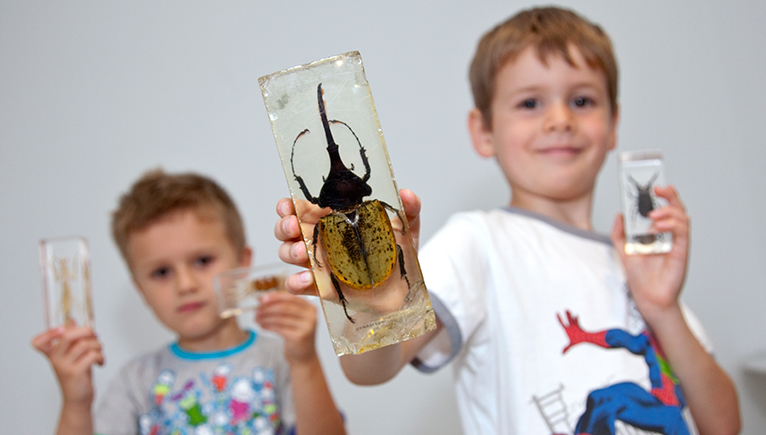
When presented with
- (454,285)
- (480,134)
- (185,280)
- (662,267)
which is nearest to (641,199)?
(662,267)

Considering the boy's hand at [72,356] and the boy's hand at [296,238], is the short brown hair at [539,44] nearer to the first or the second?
the boy's hand at [296,238]

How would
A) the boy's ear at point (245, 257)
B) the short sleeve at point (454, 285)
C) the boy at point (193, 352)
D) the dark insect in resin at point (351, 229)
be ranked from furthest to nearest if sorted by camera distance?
the boy's ear at point (245, 257), the boy at point (193, 352), the short sleeve at point (454, 285), the dark insect in resin at point (351, 229)

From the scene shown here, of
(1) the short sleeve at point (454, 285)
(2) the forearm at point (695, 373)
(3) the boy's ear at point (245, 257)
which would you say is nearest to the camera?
(1) the short sleeve at point (454, 285)

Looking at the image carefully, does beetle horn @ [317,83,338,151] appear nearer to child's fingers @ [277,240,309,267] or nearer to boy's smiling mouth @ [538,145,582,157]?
child's fingers @ [277,240,309,267]

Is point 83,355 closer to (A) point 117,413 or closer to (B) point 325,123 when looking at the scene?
(A) point 117,413

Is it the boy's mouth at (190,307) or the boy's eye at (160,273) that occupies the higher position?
the boy's eye at (160,273)

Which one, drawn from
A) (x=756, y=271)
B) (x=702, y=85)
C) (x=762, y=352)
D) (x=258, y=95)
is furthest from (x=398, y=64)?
(x=762, y=352)

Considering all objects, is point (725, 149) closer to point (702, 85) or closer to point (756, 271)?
point (702, 85)

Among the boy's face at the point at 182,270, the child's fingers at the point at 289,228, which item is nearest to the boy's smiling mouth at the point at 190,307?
the boy's face at the point at 182,270
